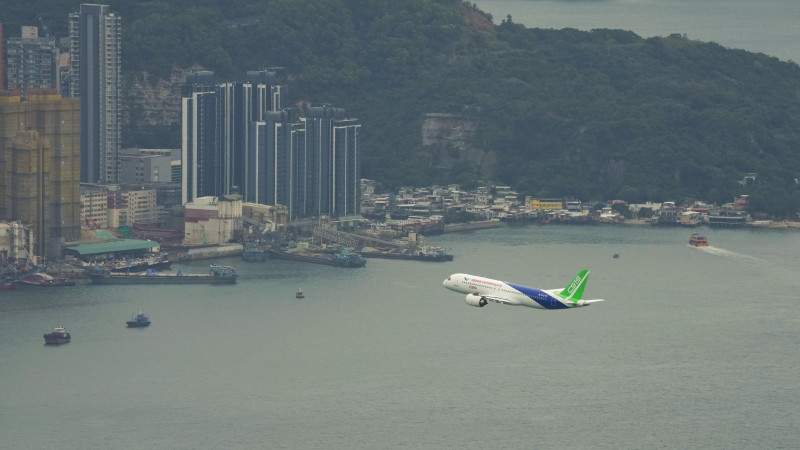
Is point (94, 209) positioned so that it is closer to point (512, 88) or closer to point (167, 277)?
point (167, 277)

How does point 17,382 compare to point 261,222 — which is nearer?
point 17,382

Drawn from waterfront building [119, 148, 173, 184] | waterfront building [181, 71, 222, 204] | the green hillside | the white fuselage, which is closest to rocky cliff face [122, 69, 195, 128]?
the green hillside

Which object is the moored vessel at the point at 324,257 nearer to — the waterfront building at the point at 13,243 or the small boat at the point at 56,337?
the waterfront building at the point at 13,243

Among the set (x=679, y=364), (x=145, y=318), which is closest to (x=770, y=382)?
(x=679, y=364)

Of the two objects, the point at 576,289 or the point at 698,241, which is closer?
the point at 576,289

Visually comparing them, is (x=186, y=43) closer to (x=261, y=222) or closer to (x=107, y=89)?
(x=107, y=89)

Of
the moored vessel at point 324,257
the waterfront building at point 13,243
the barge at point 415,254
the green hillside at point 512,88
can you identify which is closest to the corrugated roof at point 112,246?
the waterfront building at point 13,243

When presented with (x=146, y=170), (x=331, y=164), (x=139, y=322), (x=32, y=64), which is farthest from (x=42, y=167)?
(x=32, y=64)
